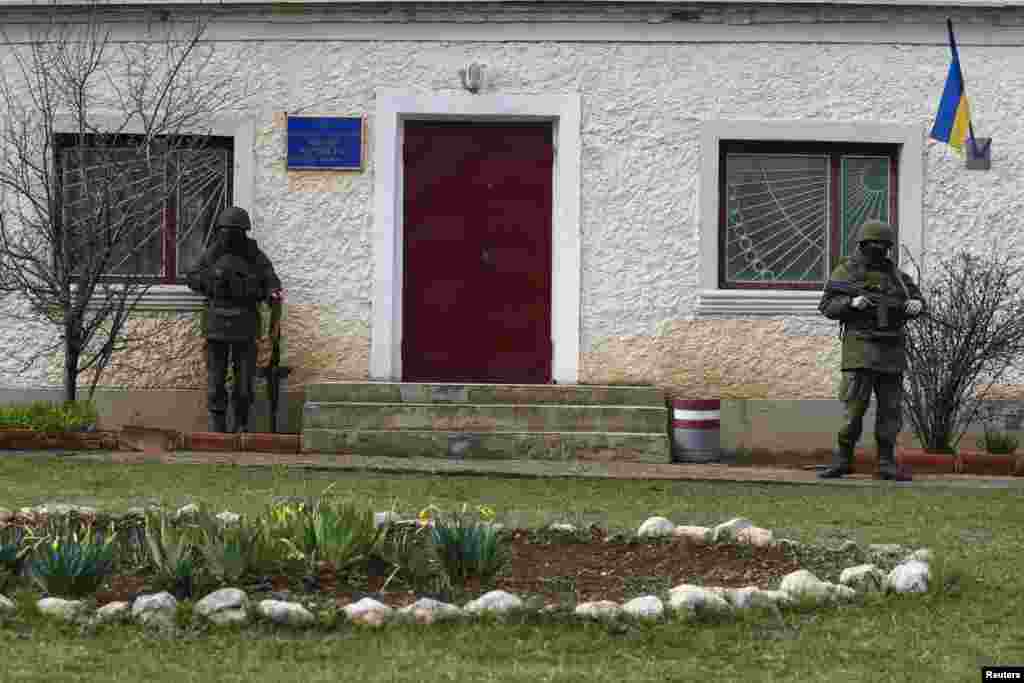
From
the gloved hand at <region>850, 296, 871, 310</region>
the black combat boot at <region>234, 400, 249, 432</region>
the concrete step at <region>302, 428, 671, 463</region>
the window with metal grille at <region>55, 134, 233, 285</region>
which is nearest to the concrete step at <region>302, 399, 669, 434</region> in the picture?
the concrete step at <region>302, 428, 671, 463</region>

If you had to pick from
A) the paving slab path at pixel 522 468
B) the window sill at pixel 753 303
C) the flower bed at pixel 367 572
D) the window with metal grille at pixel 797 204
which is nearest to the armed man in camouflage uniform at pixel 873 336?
the paving slab path at pixel 522 468

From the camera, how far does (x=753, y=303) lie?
14398mm

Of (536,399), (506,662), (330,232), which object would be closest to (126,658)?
(506,662)

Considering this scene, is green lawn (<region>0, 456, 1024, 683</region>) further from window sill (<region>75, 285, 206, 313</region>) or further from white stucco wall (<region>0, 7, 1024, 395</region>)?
window sill (<region>75, 285, 206, 313</region>)

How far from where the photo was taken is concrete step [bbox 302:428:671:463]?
42.3 feet

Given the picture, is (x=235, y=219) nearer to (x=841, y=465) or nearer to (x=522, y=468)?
(x=522, y=468)

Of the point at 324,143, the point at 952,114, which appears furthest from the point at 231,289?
the point at 952,114

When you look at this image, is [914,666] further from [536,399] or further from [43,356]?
[43,356]

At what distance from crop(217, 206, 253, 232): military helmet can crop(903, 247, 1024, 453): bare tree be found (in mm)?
5297

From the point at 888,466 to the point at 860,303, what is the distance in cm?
119

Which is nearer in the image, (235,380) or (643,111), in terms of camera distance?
(235,380)

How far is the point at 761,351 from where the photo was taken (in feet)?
47.2

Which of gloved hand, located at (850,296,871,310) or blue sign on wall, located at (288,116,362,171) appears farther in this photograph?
blue sign on wall, located at (288,116,362,171)

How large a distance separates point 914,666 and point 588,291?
9.45 metres
